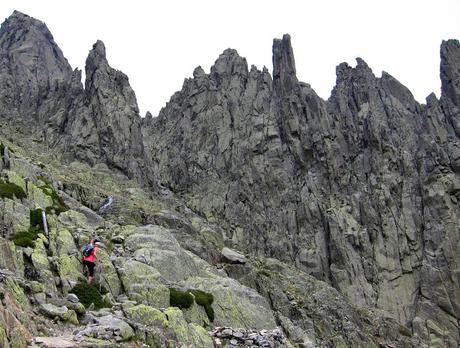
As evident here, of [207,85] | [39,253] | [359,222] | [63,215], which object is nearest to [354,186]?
[359,222]

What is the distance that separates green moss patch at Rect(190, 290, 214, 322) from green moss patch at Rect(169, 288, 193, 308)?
122 cm

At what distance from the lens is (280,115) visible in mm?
122438

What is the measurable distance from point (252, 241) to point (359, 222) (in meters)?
22.0

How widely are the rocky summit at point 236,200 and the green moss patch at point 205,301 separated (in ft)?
0.48

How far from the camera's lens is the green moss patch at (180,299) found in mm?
31578

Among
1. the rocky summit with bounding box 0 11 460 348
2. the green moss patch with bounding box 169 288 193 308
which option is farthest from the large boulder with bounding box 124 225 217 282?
the green moss patch with bounding box 169 288 193 308

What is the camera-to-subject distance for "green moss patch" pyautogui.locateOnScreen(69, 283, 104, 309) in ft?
87.4

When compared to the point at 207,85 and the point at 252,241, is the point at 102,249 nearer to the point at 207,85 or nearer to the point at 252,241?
the point at 252,241

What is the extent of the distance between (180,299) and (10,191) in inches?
586

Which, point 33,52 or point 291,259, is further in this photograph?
point 33,52

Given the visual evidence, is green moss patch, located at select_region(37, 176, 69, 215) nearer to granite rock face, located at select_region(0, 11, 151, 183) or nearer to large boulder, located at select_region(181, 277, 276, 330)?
large boulder, located at select_region(181, 277, 276, 330)

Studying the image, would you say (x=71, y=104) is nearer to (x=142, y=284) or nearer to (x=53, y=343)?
(x=142, y=284)

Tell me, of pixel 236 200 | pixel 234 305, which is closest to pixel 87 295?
pixel 234 305

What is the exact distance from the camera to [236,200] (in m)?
109
